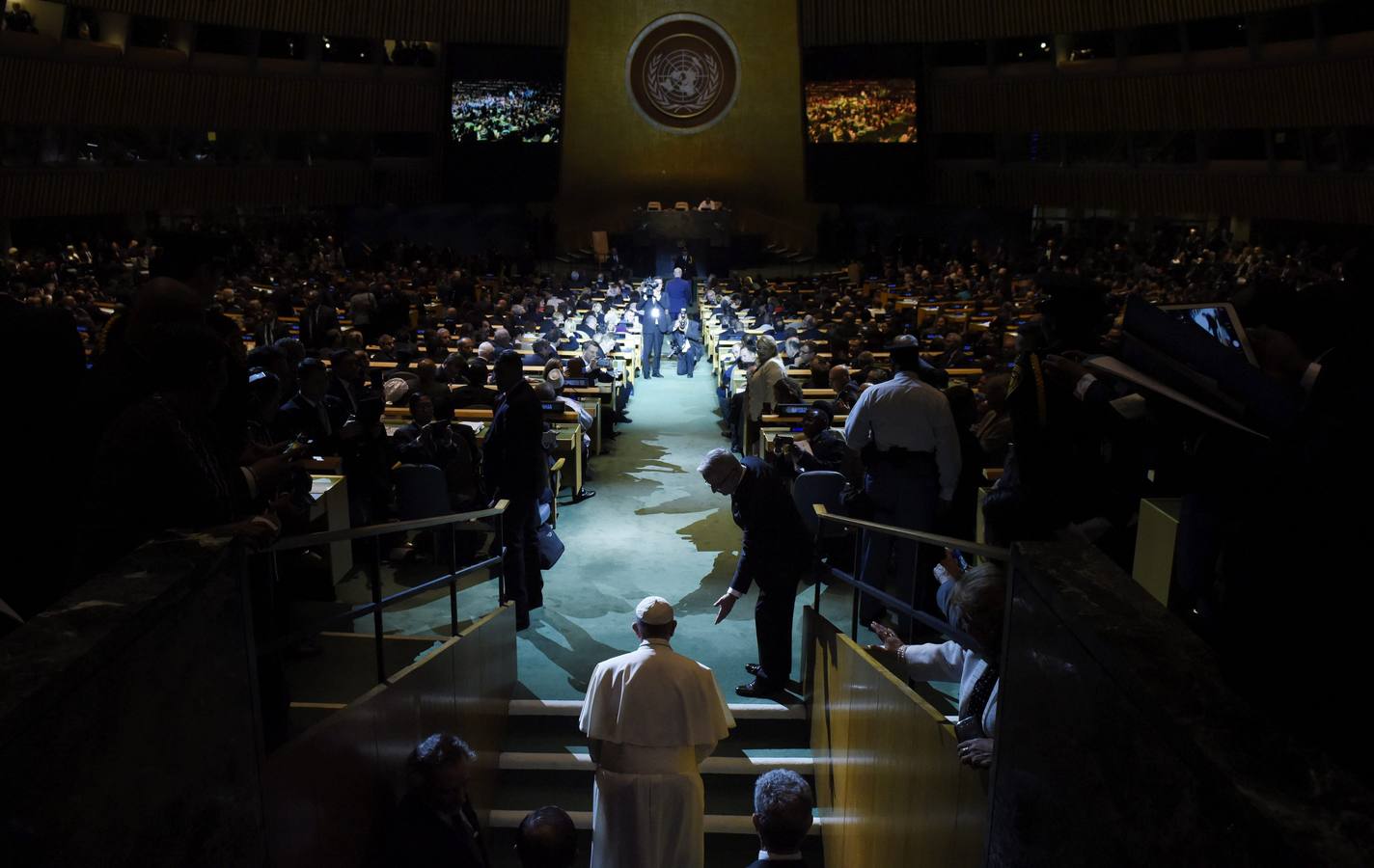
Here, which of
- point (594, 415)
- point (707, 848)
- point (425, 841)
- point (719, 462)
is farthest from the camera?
point (594, 415)

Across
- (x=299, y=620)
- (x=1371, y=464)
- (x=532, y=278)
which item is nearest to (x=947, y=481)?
(x=299, y=620)

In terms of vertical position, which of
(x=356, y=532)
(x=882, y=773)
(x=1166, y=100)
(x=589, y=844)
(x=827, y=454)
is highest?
(x=1166, y=100)

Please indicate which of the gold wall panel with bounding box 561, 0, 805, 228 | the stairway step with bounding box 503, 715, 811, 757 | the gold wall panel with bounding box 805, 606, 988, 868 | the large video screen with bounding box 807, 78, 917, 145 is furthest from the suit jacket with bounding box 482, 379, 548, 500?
the gold wall panel with bounding box 561, 0, 805, 228

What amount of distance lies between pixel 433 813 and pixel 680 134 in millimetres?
25835

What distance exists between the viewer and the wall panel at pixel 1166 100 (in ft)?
56.9

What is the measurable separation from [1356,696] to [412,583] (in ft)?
20.8

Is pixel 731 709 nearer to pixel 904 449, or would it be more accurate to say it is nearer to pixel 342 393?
pixel 904 449

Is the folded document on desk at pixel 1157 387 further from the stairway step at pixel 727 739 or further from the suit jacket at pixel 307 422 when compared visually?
the suit jacket at pixel 307 422

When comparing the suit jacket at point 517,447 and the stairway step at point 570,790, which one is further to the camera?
the suit jacket at point 517,447

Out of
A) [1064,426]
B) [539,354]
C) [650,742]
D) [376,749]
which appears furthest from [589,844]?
[539,354]

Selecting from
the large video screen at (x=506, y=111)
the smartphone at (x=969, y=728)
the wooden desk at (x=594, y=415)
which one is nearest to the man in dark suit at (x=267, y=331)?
the wooden desk at (x=594, y=415)

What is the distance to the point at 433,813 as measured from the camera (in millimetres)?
3607

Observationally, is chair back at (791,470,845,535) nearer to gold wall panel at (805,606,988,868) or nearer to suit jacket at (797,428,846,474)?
suit jacket at (797,428,846,474)

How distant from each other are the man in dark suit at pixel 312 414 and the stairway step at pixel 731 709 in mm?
2339
